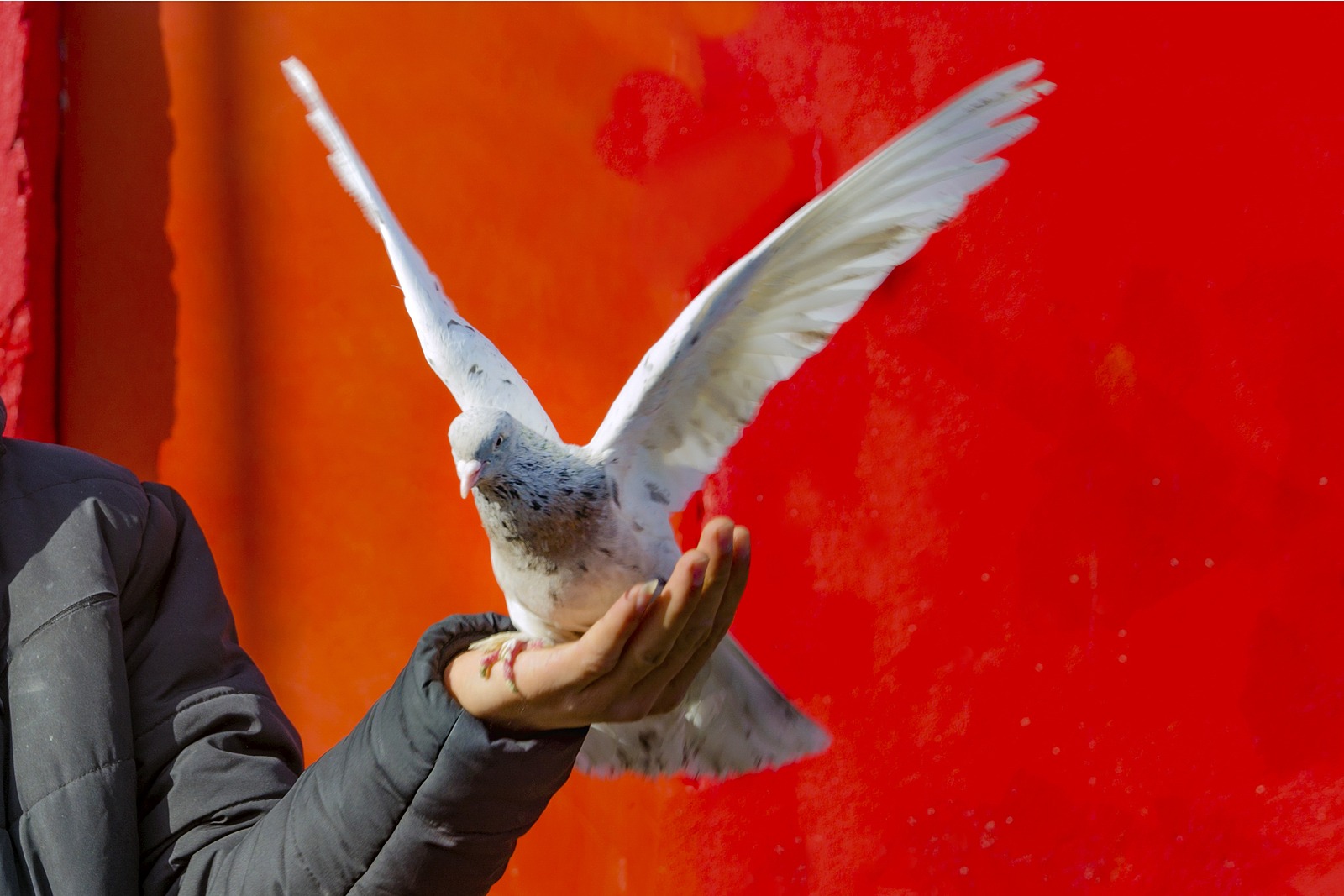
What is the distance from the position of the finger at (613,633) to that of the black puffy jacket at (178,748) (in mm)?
79

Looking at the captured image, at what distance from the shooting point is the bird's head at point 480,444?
82 cm

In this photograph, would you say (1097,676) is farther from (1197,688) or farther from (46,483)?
(46,483)

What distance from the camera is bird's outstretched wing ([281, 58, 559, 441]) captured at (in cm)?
97

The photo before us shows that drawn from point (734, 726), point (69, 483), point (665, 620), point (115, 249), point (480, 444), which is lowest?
point (734, 726)

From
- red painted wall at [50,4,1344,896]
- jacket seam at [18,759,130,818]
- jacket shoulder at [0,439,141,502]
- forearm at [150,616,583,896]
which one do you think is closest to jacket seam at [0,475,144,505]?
jacket shoulder at [0,439,141,502]

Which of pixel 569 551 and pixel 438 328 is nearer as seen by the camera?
pixel 569 551

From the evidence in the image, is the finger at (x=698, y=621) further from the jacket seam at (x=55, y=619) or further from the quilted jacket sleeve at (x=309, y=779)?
the jacket seam at (x=55, y=619)

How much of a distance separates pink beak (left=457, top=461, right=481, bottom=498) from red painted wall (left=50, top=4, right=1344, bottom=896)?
0.69 m

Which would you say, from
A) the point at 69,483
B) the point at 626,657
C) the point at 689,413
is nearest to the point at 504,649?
the point at 626,657

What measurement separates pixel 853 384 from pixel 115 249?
3.64 ft

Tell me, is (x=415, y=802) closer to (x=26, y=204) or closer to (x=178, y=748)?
(x=178, y=748)

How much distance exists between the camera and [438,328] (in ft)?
3.18

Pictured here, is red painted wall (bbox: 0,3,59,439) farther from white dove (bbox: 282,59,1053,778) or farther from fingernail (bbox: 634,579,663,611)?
fingernail (bbox: 634,579,663,611)

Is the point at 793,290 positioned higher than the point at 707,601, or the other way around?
the point at 793,290
